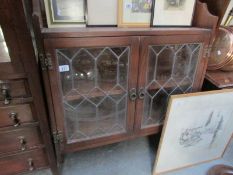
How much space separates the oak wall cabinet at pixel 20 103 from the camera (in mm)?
670

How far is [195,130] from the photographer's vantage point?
3.96ft

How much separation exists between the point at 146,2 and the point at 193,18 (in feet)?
1.08

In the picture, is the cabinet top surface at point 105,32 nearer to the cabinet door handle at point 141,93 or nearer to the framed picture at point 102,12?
the framed picture at point 102,12

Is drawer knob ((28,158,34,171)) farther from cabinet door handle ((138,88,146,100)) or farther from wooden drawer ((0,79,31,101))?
cabinet door handle ((138,88,146,100))

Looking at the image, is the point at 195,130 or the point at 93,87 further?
the point at 195,130

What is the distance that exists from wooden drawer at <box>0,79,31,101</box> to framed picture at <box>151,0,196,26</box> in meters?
0.75

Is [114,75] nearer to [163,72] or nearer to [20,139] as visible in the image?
[163,72]

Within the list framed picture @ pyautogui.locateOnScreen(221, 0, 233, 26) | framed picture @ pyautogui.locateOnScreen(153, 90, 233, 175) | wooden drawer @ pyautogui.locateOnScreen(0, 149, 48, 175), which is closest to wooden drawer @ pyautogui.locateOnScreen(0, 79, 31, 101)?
wooden drawer @ pyautogui.locateOnScreen(0, 149, 48, 175)

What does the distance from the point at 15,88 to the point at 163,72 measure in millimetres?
780

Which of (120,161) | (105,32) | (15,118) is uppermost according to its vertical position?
(105,32)

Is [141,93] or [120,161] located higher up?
[141,93]

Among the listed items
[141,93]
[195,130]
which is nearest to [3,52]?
[141,93]

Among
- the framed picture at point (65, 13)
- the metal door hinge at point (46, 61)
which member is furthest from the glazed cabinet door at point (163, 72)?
the metal door hinge at point (46, 61)

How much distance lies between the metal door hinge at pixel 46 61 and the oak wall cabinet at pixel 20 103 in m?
0.06
